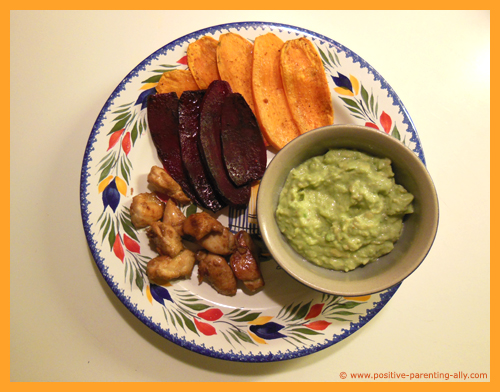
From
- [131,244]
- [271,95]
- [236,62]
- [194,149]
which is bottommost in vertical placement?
[131,244]

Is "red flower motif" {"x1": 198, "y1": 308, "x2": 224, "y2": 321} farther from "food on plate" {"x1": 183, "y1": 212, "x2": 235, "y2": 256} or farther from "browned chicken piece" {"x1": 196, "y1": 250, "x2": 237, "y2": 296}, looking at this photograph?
"food on plate" {"x1": 183, "y1": 212, "x2": 235, "y2": 256}

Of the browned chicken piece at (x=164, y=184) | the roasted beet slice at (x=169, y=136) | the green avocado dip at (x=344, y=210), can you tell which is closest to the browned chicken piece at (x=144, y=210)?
the browned chicken piece at (x=164, y=184)

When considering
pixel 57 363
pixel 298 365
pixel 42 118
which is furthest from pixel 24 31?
pixel 298 365

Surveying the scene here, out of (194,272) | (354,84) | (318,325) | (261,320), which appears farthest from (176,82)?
(318,325)

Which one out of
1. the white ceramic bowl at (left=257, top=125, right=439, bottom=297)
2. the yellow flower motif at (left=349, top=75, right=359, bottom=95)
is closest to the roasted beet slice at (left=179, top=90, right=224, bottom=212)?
the white ceramic bowl at (left=257, top=125, right=439, bottom=297)

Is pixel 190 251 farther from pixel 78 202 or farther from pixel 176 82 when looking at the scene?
pixel 176 82

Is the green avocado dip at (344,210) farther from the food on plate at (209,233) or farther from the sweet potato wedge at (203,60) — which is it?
the sweet potato wedge at (203,60)
